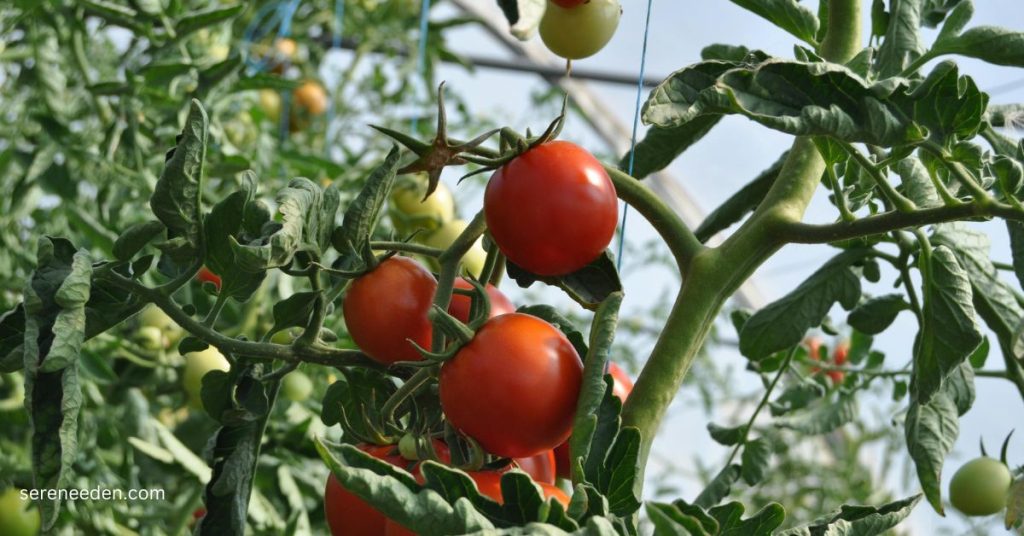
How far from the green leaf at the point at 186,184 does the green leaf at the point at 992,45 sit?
1.37ft

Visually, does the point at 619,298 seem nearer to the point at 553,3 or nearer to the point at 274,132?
the point at 553,3

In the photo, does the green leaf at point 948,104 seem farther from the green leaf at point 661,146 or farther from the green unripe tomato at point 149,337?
the green unripe tomato at point 149,337

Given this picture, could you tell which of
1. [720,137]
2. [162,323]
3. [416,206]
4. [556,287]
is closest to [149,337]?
[162,323]

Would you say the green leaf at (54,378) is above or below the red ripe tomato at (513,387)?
below

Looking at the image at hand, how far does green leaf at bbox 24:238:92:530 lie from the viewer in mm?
498

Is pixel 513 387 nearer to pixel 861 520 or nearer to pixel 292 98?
pixel 861 520

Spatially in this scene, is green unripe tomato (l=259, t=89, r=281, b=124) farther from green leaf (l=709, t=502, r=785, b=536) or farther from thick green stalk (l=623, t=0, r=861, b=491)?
green leaf (l=709, t=502, r=785, b=536)

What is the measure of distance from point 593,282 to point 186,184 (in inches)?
8.4

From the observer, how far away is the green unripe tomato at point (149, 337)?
3.96ft

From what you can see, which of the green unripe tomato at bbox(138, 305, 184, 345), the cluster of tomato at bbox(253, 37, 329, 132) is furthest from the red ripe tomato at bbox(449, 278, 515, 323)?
the cluster of tomato at bbox(253, 37, 329, 132)

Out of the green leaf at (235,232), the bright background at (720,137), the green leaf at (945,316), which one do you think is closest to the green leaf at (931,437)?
the green leaf at (945,316)

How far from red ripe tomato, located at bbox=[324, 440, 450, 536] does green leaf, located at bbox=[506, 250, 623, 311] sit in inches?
4.2

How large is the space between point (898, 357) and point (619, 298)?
3380mm

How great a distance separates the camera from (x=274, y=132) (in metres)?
1.82
